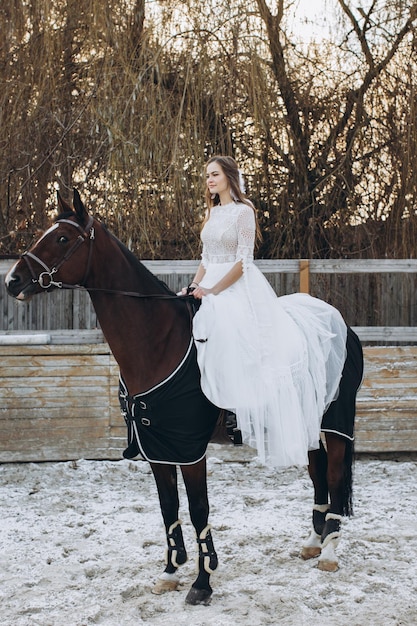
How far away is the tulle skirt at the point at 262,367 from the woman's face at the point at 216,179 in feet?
1.25

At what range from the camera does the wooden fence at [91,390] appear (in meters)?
5.70

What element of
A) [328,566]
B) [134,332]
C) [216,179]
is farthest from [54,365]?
[328,566]

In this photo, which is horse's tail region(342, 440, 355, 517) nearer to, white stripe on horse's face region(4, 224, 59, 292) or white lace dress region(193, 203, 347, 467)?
white lace dress region(193, 203, 347, 467)

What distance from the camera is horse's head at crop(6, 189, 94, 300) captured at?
2818mm

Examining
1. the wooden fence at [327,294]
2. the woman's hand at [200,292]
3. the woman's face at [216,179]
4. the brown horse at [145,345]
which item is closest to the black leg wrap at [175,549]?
the brown horse at [145,345]

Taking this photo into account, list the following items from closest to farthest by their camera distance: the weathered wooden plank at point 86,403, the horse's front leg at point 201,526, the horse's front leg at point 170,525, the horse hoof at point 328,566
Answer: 1. the horse's front leg at point 201,526
2. the horse's front leg at point 170,525
3. the horse hoof at point 328,566
4. the weathered wooden plank at point 86,403

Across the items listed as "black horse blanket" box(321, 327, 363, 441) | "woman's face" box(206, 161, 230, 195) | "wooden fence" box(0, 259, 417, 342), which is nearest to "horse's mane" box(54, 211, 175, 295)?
"woman's face" box(206, 161, 230, 195)

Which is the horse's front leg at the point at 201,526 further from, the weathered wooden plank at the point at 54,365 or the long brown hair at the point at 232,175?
the weathered wooden plank at the point at 54,365

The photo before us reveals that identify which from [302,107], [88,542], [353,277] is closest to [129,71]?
[302,107]

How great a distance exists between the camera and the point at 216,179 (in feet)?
10.6

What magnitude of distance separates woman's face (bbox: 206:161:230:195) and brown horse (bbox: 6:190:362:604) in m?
0.56

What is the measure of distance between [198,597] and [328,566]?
29.6 inches

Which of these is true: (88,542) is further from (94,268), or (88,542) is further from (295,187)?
(295,187)

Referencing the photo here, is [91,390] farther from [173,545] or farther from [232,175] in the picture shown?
[232,175]
